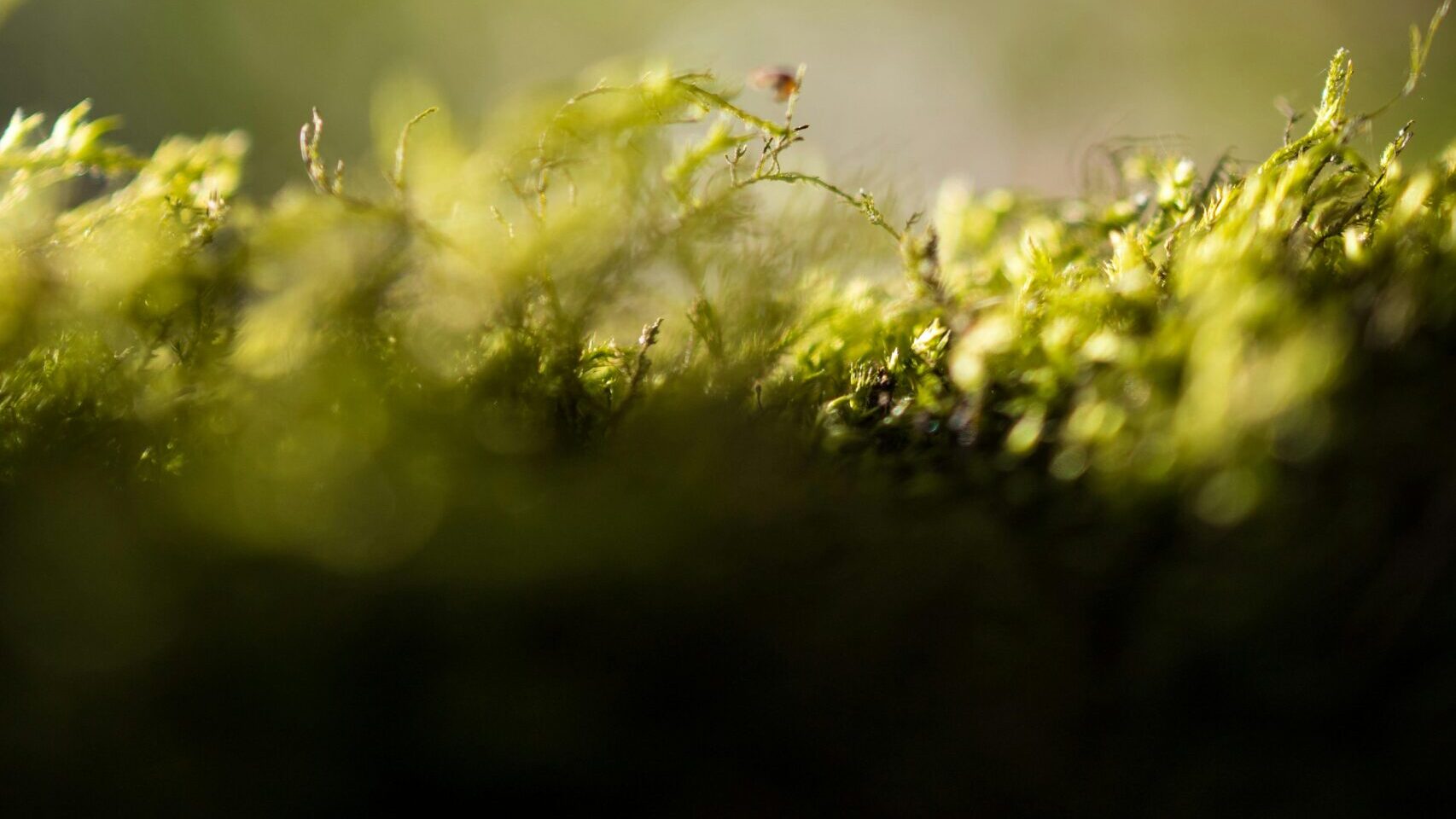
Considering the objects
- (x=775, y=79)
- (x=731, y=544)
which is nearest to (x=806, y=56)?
(x=775, y=79)

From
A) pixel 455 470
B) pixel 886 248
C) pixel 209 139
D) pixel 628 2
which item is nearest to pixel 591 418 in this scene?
pixel 455 470

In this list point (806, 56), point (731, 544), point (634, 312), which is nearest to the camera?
point (731, 544)

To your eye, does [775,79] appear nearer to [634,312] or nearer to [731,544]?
[634,312]

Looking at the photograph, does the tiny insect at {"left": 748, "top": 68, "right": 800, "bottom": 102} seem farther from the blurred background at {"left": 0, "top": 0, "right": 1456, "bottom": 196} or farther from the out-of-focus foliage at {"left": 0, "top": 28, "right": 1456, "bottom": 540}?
the blurred background at {"left": 0, "top": 0, "right": 1456, "bottom": 196}

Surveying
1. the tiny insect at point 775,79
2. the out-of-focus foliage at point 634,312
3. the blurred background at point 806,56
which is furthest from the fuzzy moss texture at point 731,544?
the blurred background at point 806,56

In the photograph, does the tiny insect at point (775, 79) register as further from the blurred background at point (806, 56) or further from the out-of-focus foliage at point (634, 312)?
the blurred background at point (806, 56)
